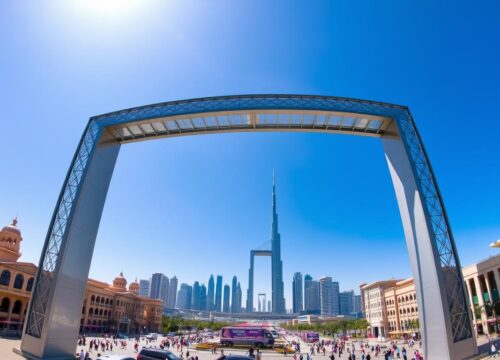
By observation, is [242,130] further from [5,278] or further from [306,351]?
[5,278]

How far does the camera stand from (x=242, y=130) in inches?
930

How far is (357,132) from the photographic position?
22.7m

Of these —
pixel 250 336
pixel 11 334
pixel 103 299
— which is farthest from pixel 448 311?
pixel 103 299

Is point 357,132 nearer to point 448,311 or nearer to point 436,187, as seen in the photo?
point 436,187

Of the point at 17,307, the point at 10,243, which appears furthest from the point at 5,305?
the point at 10,243

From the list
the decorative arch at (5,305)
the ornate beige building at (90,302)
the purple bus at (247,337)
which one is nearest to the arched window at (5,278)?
the ornate beige building at (90,302)

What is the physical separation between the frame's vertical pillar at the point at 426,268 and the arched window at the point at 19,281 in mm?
57444

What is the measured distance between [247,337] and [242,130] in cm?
3537

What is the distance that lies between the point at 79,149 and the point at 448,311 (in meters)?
23.1

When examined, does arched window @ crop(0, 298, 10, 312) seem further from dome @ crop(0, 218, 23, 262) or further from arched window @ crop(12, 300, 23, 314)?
dome @ crop(0, 218, 23, 262)

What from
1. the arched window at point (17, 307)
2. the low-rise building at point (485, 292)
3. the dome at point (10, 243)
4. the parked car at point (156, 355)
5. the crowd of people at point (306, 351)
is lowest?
the crowd of people at point (306, 351)

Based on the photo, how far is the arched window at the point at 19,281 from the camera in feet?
171

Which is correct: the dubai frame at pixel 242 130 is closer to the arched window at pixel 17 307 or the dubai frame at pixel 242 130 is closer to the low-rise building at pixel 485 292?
the low-rise building at pixel 485 292

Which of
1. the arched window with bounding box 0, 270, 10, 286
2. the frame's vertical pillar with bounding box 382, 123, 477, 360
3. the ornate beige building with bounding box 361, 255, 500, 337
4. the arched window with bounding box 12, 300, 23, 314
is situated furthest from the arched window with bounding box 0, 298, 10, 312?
the ornate beige building with bounding box 361, 255, 500, 337
